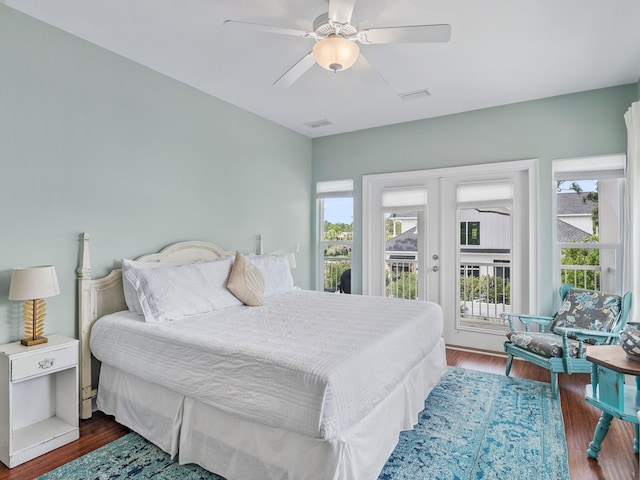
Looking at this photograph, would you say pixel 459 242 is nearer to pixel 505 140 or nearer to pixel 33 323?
pixel 505 140

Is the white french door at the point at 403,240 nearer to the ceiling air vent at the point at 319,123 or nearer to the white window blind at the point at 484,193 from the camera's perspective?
the white window blind at the point at 484,193

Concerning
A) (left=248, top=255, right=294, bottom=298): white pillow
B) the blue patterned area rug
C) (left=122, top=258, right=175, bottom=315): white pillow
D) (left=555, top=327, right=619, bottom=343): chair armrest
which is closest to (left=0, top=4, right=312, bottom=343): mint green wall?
(left=122, top=258, right=175, bottom=315): white pillow

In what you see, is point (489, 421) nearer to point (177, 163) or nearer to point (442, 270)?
point (442, 270)

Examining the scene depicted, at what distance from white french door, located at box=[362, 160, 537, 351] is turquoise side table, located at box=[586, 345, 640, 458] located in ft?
5.71

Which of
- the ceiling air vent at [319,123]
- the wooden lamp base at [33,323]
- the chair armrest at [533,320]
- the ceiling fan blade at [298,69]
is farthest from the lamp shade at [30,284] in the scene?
the chair armrest at [533,320]

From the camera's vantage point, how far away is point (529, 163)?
12.6 feet

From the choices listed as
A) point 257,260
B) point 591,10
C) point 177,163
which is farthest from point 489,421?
point 177,163

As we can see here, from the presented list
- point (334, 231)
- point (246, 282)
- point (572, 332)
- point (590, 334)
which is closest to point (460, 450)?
Result: point (572, 332)

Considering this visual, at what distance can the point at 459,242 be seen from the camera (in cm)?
430

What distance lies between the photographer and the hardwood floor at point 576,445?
200cm

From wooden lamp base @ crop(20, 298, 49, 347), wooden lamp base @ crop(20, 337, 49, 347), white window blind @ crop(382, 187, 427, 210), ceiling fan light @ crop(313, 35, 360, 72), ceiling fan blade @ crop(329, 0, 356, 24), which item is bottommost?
wooden lamp base @ crop(20, 337, 49, 347)

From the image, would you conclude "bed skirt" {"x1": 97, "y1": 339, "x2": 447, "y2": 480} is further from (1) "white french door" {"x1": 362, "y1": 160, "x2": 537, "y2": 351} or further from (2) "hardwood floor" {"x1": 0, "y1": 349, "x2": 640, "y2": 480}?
(1) "white french door" {"x1": 362, "y1": 160, "x2": 537, "y2": 351}

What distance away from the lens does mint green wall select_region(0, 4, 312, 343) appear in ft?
7.80

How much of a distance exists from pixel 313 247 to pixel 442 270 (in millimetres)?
1822
